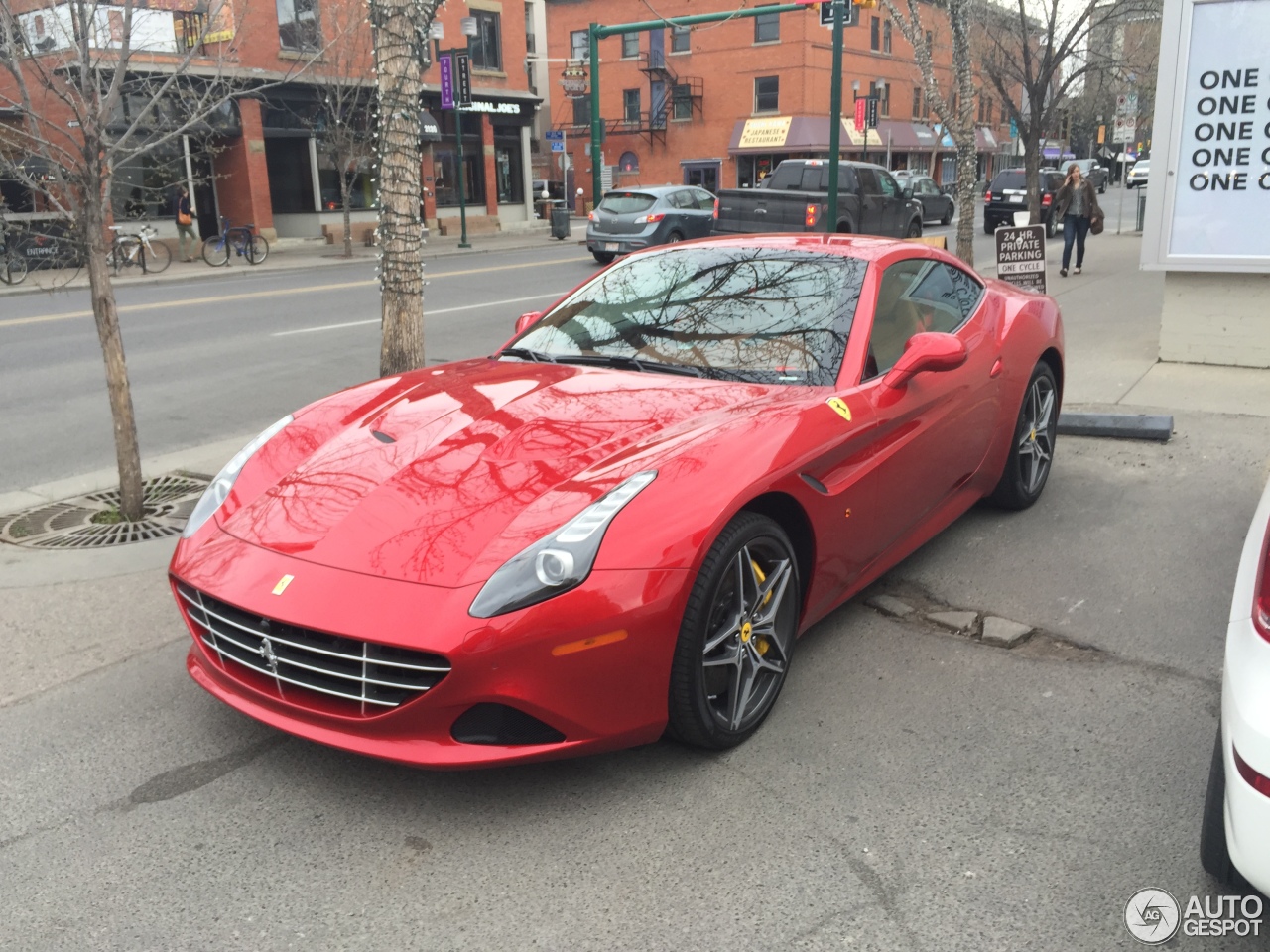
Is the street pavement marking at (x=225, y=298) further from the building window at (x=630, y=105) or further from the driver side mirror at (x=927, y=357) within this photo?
the building window at (x=630, y=105)

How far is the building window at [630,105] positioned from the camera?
51178mm

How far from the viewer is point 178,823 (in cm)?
296

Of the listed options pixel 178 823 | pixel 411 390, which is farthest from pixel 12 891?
pixel 411 390

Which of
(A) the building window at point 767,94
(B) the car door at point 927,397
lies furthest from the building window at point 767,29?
(B) the car door at point 927,397

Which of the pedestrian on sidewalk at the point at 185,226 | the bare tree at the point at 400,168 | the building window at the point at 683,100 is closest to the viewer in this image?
the bare tree at the point at 400,168

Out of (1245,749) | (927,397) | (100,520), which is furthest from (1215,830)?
(100,520)

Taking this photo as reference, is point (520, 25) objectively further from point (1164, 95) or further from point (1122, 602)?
point (1122, 602)

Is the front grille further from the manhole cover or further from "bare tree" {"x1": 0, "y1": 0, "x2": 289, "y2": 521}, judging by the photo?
"bare tree" {"x1": 0, "y1": 0, "x2": 289, "y2": 521}

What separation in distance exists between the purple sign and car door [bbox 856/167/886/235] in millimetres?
11587

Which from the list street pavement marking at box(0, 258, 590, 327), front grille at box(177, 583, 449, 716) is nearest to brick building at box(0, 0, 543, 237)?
street pavement marking at box(0, 258, 590, 327)

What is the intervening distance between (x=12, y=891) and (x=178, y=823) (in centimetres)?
41

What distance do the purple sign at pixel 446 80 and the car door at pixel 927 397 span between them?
25.7 m

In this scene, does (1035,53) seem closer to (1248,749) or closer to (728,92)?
(1248,749)

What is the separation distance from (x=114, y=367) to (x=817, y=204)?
14.5 m
